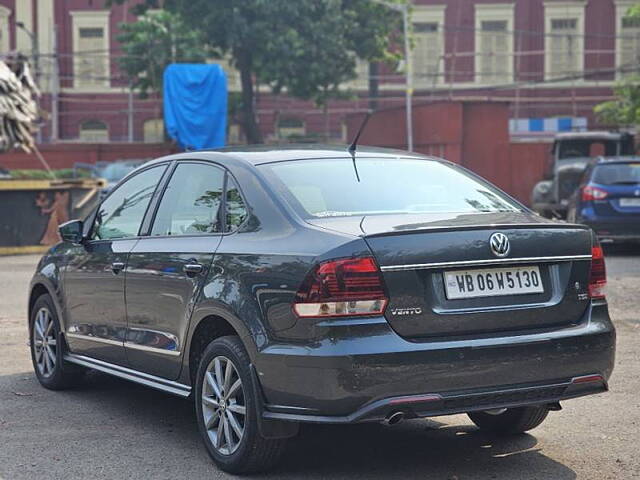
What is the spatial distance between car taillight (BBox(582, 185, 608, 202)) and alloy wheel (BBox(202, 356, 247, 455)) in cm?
1331

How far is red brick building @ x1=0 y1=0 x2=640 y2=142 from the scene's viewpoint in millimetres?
50312

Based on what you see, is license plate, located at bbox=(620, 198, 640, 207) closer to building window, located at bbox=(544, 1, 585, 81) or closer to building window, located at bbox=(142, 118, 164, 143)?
building window, located at bbox=(544, 1, 585, 81)

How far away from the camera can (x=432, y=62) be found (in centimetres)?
5172

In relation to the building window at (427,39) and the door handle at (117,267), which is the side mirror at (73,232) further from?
the building window at (427,39)

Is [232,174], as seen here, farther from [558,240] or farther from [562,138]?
[562,138]

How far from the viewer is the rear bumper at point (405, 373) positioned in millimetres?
4941

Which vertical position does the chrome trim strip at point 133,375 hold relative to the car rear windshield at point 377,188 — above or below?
below

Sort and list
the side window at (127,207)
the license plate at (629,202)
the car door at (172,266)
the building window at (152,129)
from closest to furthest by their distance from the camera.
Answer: the car door at (172,266), the side window at (127,207), the license plate at (629,202), the building window at (152,129)

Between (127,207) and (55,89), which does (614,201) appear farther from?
(55,89)

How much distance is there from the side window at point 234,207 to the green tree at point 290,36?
33.2 metres

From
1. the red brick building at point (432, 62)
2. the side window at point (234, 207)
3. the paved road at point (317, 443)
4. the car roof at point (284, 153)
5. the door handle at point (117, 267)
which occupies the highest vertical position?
the red brick building at point (432, 62)

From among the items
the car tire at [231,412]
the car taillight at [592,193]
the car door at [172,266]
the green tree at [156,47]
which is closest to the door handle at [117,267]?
the car door at [172,266]

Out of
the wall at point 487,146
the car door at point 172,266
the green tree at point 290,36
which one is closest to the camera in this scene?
the car door at point 172,266

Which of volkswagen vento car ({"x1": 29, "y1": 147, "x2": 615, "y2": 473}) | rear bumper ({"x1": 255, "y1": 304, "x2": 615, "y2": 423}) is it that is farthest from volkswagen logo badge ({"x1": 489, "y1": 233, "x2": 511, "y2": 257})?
rear bumper ({"x1": 255, "y1": 304, "x2": 615, "y2": 423})
